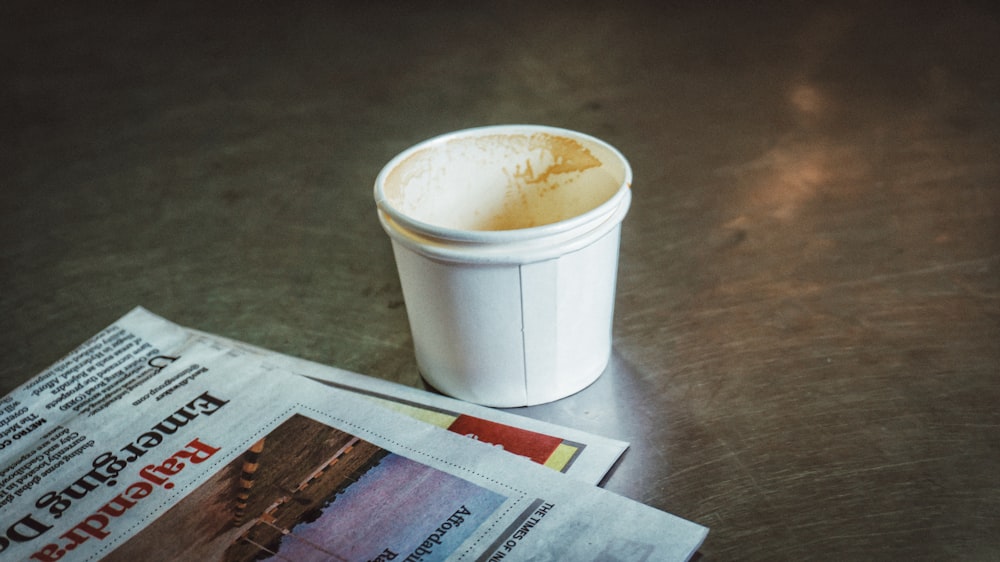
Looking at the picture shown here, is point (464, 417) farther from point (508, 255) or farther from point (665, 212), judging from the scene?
point (665, 212)

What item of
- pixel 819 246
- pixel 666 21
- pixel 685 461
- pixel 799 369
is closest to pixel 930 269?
pixel 819 246

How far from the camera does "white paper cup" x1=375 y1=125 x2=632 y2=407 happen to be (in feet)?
1.84

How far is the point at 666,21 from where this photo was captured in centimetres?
148

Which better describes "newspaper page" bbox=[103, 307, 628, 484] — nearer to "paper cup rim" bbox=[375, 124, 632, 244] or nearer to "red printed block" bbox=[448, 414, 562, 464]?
"red printed block" bbox=[448, 414, 562, 464]

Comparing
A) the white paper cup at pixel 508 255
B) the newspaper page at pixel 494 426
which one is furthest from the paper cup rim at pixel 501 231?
the newspaper page at pixel 494 426

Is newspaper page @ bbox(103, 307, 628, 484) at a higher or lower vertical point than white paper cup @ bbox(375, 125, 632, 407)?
lower

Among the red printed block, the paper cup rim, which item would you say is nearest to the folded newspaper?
the red printed block

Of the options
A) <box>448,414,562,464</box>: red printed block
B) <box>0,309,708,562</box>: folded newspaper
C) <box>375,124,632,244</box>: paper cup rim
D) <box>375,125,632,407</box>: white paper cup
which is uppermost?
<box>375,124,632,244</box>: paper cup rim

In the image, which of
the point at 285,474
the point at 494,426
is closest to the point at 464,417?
the point at 494,426

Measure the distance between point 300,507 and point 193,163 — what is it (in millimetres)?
705

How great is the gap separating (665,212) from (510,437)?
0.40 m

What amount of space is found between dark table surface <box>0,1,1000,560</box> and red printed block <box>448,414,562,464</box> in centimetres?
4

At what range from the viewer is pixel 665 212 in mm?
907

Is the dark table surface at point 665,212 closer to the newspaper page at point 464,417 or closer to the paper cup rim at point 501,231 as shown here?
the newspaper page at point 464,417
